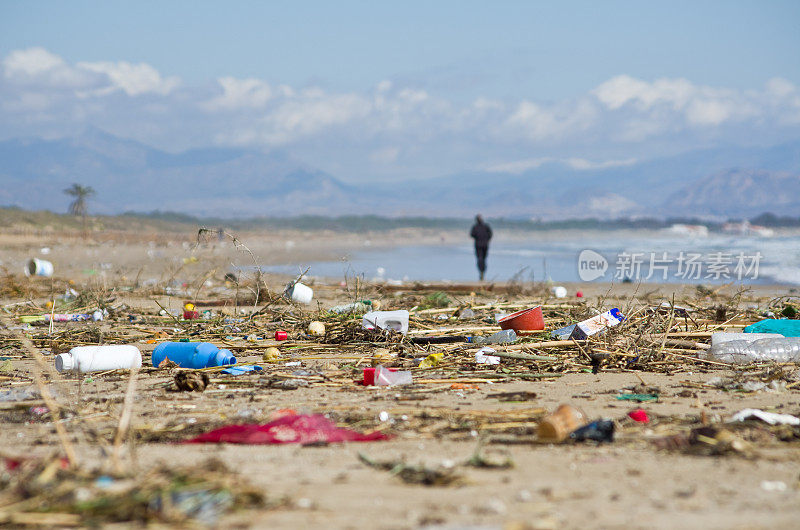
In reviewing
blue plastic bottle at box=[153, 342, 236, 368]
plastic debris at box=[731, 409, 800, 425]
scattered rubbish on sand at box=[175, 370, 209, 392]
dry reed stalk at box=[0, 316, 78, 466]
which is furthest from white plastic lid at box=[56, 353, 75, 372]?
plastic debris at box=[731, 409, 800, 425]

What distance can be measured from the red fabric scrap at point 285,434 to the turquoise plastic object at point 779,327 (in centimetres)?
456

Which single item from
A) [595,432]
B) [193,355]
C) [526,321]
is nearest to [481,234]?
[526,321]

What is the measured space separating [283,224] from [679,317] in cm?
7516

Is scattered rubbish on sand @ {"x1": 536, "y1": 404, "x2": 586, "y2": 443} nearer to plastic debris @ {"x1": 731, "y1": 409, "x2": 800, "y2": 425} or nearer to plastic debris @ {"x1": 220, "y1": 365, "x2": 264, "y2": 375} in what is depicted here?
plastic debris @ {"x1": 731, "y1": 409, "x2": 800, "y2": 425}

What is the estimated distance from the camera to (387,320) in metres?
7.39

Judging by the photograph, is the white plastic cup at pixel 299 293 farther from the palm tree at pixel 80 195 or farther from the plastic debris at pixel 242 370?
the palm tree at pixel 80 195

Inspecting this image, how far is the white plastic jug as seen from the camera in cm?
730

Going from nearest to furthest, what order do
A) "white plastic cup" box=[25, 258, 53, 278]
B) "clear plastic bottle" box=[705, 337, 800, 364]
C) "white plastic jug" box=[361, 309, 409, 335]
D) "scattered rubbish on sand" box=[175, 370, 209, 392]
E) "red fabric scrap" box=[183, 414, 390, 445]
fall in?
"red fabric scrap" box=[183, 414, 390, 445] < "scattered rubbish on sand" box=[175, 370, 209, 392] < "clear plastic bottle" box=[705, 337, 800, 364] < "white plastic jug" box=[361, 309, 409, 335] < "white plastic cup" box=[25, 258, 53, 278]

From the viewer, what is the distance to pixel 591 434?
385 centimetres

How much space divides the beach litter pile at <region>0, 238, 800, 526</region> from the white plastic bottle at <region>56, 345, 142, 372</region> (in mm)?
15

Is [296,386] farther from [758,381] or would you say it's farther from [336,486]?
[758,381]

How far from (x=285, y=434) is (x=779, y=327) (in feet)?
16.5

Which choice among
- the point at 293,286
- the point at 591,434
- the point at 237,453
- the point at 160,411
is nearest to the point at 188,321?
the point at 293,286

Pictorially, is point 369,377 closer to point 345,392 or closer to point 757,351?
point 345,392
